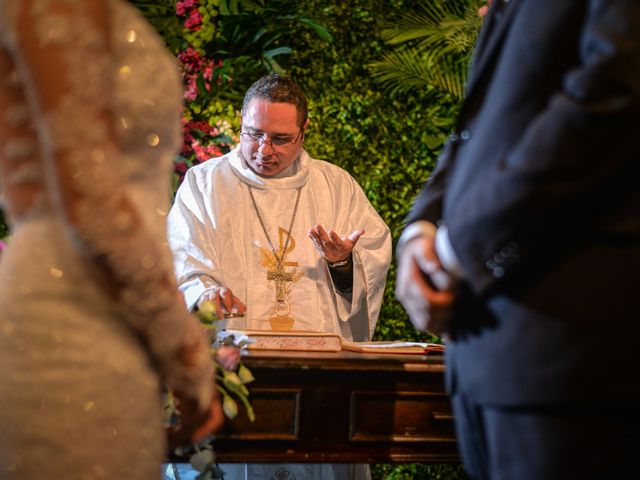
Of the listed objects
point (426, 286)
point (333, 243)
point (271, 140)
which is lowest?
point (333, 243)

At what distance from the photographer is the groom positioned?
4.59 ft

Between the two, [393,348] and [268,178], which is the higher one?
[268,178]

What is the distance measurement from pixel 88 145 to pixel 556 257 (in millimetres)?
794

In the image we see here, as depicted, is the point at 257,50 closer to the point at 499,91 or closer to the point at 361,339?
the point at 361,339

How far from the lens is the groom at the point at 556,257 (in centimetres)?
140

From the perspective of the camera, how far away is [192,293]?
4008mm

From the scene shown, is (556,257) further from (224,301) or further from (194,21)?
(194,21)

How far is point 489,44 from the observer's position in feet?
5.70

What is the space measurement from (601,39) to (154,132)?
0.79 m

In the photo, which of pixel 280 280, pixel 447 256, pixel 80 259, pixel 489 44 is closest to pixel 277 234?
pixel 280 280

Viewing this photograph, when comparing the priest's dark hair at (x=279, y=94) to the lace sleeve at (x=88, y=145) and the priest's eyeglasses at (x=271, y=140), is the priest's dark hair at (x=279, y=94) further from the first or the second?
the lace sleeve at (x=88, y=145)

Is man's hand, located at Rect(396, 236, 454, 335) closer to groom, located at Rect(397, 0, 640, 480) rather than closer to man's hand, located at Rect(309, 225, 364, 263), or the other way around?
groom, located at Rect(397, 0, 640, 480)

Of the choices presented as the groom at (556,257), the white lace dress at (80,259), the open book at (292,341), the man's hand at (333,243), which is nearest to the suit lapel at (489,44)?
the groom at (556,257)

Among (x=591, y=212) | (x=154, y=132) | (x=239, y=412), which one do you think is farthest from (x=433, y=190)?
(x=239, y=412)
